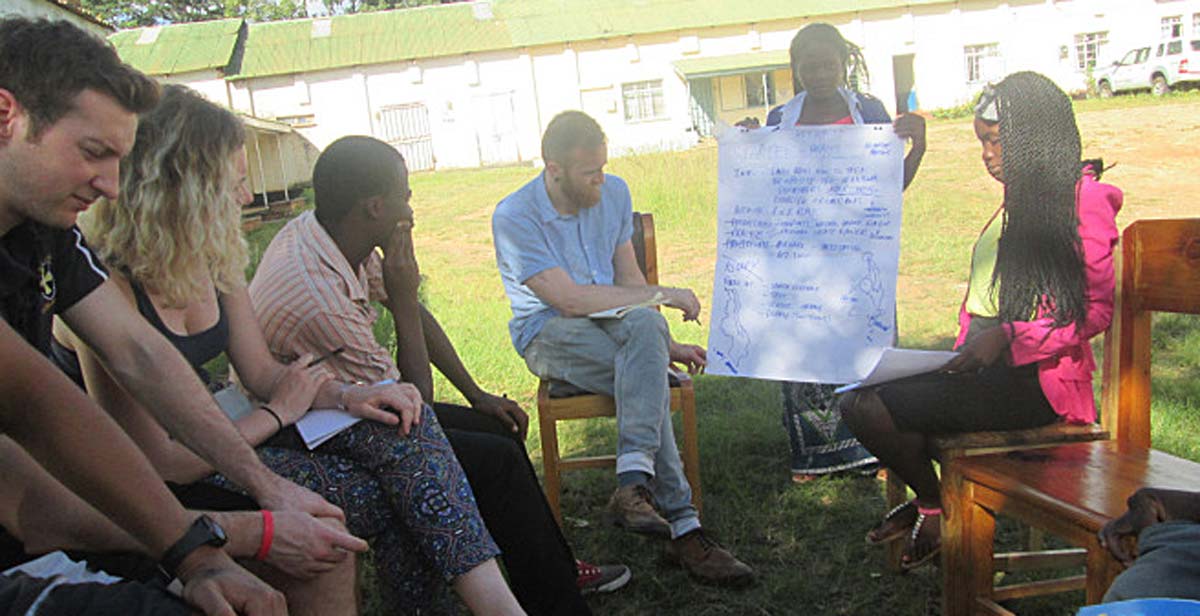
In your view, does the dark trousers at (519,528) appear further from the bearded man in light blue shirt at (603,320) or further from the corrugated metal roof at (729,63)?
the corrugated metal roof at (729,63)

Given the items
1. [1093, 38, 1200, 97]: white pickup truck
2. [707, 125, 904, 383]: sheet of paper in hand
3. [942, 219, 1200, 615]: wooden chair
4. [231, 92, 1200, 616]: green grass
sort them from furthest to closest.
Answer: [1093, 38, 1200, 97]: white pickup truck → [707, 125, 904, 383]: sheet of paper in hand → [231, 92, 1200, 616]: green grass → [942, 219, 1200, 615]: wooden chair

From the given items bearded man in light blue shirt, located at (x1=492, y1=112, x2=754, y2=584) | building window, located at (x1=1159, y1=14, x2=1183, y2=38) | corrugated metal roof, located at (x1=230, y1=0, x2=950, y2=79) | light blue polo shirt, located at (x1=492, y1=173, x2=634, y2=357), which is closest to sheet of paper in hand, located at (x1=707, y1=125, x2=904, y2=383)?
bearded man in light blue shirt, located at (x1=492, y1=112, x2=754, y2=584)

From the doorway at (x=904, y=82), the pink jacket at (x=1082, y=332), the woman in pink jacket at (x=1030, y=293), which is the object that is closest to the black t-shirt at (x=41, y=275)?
the woman in pink jacket at (x=1030, y=293)

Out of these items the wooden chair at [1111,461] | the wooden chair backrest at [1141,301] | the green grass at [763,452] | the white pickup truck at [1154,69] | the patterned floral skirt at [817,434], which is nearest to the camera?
the wooden chair at [1111,461]

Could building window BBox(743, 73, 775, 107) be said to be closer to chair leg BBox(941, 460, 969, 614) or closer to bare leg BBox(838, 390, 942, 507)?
bare leg BBox(838, 390, 942, 507)

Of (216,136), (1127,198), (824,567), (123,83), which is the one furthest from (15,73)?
(1127,198)

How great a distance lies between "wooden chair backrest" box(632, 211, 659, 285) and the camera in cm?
407

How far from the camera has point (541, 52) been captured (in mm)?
27953

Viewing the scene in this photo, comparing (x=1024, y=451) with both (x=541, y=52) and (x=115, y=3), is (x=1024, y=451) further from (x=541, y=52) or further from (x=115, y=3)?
(x=115, y=3)

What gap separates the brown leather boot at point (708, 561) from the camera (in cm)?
320

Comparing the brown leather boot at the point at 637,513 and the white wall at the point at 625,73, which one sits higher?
the white wall at the point at 625,73

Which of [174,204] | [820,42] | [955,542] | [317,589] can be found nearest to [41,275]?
[174,204]

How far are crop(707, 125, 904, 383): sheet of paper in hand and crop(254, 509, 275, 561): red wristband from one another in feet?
6.06

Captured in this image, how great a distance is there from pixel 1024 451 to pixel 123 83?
240 centimetres
